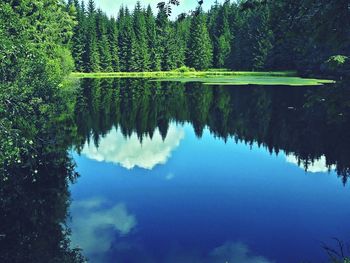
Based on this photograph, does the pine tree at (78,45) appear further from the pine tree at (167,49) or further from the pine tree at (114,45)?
the pine tree at (167,49)

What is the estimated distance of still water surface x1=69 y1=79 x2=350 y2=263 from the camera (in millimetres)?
14328

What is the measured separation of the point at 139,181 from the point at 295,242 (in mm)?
9912

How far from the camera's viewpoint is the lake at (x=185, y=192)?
46.2 feet

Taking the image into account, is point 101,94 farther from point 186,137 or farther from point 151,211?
point 151,211

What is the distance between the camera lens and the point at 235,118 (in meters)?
42.6

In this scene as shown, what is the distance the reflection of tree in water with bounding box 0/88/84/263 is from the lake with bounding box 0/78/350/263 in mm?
60

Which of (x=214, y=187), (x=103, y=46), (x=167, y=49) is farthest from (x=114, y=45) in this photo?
(x=214, y=187)

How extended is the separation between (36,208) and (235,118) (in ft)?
94.0

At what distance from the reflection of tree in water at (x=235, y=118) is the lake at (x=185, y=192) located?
244 mm

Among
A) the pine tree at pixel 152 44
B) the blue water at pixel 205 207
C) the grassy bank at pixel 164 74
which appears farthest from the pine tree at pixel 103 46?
the blue water at pixel 205 207

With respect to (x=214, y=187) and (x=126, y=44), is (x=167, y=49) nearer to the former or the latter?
(x=126, y=44)

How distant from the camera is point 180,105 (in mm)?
53688

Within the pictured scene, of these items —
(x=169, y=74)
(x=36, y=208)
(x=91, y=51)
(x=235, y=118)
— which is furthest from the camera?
(x=91, y=51)

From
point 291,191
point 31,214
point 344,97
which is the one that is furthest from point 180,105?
point 344,97
